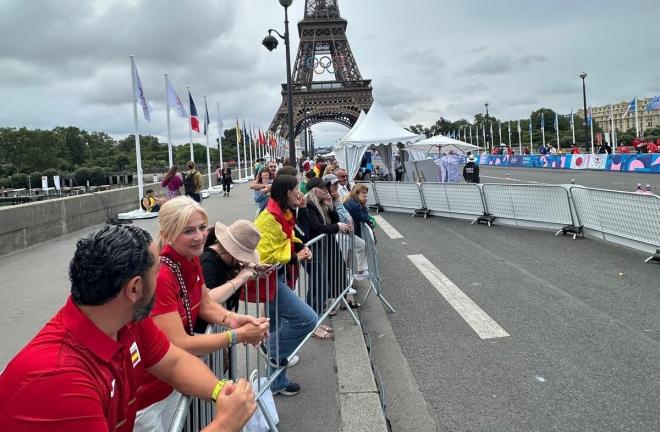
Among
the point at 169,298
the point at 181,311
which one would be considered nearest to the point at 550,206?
the point at 181,311

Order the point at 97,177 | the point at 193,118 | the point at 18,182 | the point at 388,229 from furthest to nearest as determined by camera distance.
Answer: the point at 97,177
the point at 18,182
the point at 193,118
the point at 388,229

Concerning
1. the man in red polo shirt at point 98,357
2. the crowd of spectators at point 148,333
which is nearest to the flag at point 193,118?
the crowd of spectators at point 148,333

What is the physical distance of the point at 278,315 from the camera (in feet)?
11.8

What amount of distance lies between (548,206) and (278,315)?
8541 millimetres

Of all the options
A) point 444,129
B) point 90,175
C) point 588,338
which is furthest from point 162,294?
point 444,129

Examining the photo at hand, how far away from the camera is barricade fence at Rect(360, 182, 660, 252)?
25.5 feet

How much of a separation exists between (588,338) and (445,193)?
904cm

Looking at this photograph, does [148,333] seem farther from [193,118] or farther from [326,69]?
[326,69]

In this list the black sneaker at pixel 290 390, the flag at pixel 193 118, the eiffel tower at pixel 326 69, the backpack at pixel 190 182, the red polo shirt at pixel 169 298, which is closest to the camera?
the red polo shirt at pixel 169 298

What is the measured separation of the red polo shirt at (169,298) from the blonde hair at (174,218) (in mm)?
81

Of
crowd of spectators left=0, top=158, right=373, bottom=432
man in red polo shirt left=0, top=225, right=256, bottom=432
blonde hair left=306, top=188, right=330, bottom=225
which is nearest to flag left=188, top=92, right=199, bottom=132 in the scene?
blonde hair left=306, top=188, right=330, bottom=225

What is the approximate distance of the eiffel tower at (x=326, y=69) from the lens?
5578 cm

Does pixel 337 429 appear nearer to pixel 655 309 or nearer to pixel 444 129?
pixel 655 309

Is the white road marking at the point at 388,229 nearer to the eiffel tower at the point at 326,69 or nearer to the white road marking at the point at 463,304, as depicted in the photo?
the white road marking at the point at 463,304
